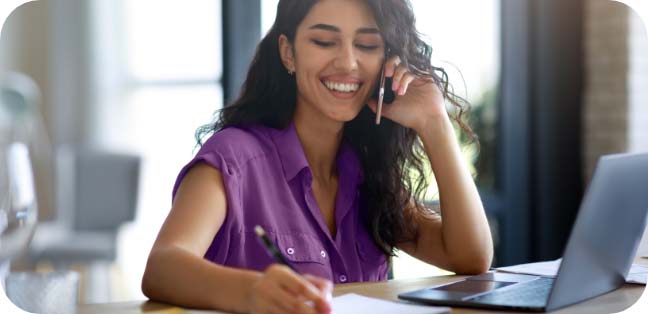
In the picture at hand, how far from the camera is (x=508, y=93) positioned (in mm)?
4066

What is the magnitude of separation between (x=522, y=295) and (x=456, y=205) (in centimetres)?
47

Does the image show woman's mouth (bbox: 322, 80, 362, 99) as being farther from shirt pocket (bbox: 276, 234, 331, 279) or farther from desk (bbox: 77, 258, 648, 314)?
desk (bbox: 77, 258, 648, 314)

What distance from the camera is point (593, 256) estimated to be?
4.34ft

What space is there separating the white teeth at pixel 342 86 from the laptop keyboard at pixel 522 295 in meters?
0.60

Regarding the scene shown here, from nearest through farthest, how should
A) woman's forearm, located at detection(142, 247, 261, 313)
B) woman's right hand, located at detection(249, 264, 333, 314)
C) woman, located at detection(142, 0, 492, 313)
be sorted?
woman's right hand, located at detection(249, 264, 333, 314) < woman's forearm, located at detection(142, 247, 261, 313) < woman, located at detection(142, 0, 492, 313)

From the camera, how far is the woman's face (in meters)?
1.84

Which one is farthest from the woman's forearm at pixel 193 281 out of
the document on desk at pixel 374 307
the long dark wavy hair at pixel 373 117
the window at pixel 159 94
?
the window at pixel 159 94

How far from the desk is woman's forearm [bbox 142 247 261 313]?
0.06ft

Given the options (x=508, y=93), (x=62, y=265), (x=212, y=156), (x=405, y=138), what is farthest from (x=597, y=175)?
(x=62, y=265)

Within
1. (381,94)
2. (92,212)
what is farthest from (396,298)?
(92,212)

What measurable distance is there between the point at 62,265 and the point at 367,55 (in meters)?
3.22

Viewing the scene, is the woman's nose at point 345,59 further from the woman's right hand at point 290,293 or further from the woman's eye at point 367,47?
the woman's right hand at point 290,293

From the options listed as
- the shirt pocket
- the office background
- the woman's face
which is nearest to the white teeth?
the woman's face

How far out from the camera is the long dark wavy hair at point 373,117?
1882mm
